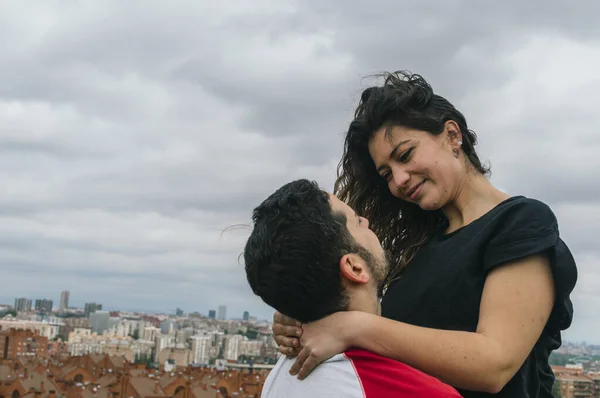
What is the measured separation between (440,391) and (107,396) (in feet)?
99.1

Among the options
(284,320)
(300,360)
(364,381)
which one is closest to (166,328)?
(284,320)

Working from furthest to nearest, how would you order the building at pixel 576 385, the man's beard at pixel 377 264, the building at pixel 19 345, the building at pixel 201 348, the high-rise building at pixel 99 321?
1. the high-rise building at pixel 99 321
2. the building at pixel 201 348
3. the building at pixel 19 345
4. the building at pixel 576 385
5. the man's beard at pixel 377 264

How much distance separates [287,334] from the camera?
5.15 ft

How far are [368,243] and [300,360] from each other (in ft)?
0.93

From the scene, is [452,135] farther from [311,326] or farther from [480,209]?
[311,326]

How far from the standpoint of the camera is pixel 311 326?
1505mm

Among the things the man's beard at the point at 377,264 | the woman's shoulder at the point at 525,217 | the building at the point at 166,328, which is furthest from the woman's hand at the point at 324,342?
the building at the point at 166,328

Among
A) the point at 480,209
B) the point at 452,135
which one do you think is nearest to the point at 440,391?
the point at 480,209

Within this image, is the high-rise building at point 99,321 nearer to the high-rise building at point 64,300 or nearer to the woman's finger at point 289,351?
the high-rise building at point 64,300

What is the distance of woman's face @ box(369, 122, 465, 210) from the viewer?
1.82 meters

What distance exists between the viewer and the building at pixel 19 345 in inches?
2035

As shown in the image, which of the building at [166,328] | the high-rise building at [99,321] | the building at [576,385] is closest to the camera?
the building at [576,385]

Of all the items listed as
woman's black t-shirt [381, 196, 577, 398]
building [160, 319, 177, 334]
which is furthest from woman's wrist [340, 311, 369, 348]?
building [160, 319, 177, 334]

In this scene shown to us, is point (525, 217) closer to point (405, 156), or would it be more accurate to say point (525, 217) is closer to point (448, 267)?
point (448, 267)
